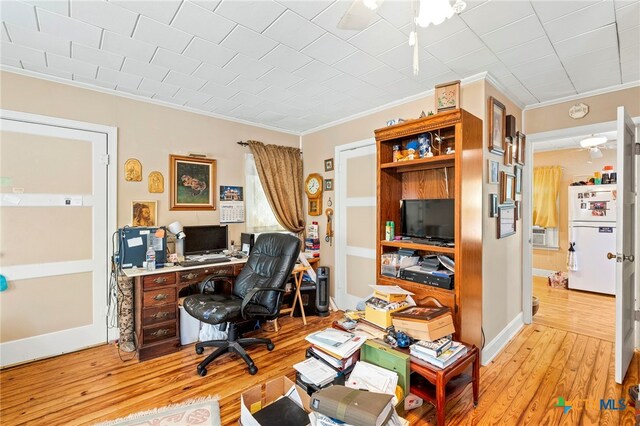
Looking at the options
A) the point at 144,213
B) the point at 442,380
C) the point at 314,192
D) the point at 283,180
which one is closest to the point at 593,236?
the point at 314,192

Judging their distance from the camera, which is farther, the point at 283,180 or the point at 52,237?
the point at 283,180

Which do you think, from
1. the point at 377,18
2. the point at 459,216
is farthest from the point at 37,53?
the point at 459,216

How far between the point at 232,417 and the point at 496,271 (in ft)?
8.24

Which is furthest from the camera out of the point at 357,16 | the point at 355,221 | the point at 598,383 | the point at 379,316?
the point at 355,221

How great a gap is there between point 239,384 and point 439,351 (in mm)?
1521

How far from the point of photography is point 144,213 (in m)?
3.08

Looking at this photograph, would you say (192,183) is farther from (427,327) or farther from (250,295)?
(427,327)

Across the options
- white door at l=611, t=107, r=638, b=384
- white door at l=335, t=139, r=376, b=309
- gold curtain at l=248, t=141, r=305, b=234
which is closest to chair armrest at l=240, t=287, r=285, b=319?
white door at l=335, t=139, r=376, b=309

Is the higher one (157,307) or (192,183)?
(192,183)

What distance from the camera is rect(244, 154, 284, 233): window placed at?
387 cm

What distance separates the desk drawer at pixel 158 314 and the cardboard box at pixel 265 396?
1.46 meters

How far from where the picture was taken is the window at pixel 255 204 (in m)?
3.87

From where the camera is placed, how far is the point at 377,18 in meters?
1.79

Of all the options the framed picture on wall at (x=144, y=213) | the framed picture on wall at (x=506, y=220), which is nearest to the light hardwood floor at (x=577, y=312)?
the framed picture on wall at (x=506, y=220)
